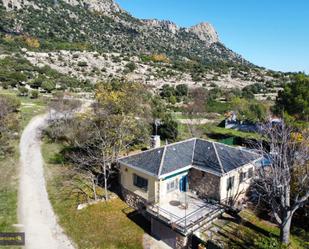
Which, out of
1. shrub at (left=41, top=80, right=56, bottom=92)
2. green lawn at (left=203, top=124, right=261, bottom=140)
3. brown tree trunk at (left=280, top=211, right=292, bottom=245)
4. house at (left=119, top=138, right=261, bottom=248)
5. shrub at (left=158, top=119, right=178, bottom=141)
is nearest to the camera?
brown tree trunk at (left=280, top=211, right=292, bottom=245)

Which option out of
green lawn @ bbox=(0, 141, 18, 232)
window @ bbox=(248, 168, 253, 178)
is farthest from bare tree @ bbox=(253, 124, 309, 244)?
green lawn @ bbox=(0, 141, 18, 232)

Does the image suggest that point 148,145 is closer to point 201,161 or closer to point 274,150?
point 201,161

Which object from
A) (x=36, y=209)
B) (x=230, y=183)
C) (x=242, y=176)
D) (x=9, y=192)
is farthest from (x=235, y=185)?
(x=9, y=192)

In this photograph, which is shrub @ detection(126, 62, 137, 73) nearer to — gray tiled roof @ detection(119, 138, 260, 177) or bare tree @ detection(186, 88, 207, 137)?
bare tree @ detection(186, 88, 207, 137)

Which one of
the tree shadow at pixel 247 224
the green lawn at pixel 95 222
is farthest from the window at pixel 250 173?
the green lawn at pixel 95 222

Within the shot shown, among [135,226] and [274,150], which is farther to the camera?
[135,226]

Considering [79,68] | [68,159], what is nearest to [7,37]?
[79,68]

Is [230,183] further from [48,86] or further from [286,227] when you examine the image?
[48,86]
